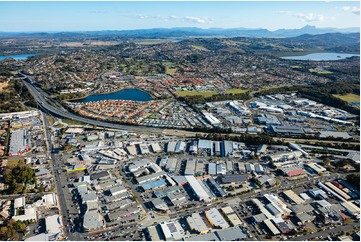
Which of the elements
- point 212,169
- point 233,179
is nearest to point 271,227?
point 233,179

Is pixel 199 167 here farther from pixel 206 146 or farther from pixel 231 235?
pixel 231 235

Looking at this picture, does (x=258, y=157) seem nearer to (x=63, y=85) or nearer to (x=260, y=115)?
(x=260, y=115)

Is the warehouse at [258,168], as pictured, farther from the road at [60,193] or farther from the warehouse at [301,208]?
the road at [60,193]

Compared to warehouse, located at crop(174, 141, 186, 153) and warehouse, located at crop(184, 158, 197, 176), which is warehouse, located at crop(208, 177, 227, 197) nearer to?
warehouse, located at crop(184, 158, 197, 176)

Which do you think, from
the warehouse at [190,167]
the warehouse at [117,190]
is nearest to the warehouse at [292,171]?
the warehouse at [190,167]

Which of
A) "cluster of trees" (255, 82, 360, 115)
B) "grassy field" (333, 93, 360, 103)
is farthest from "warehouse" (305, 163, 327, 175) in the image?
"grassy field" (333, 93, 360, 103)
